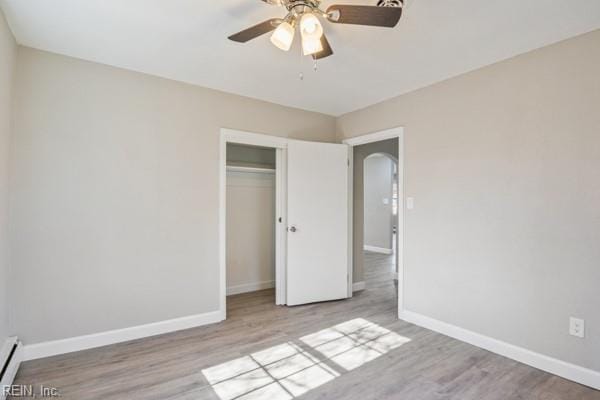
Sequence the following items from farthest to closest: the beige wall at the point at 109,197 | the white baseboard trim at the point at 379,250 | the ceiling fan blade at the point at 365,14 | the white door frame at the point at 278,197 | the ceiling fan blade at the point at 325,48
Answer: the white baseboard trim at the point at 379,250 → the white door frame at the point at 278,197 → the beige wall at the point at 109,197 → the ceiling fan blade at the point at 325,48 → the ceiling fan blade at the point at 365,14

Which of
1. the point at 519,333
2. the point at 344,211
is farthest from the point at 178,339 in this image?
the point at 519,333

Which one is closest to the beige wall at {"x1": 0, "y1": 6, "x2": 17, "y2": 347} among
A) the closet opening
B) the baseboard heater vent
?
the baseboard heater vent

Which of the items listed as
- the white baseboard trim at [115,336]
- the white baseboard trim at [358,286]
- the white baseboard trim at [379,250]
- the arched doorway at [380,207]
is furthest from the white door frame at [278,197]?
the white baseboard trim at [379,250]

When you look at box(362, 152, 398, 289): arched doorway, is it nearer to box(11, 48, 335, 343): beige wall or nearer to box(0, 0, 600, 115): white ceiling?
box(0, 0, 600, 115): white ceiling

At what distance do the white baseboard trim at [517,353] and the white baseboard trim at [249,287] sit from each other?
210 cm

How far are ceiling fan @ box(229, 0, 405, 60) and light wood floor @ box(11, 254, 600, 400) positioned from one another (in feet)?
7.19

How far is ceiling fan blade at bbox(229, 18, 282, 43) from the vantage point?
170 cm

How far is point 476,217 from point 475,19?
1.57m

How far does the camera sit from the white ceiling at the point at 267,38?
1.92m

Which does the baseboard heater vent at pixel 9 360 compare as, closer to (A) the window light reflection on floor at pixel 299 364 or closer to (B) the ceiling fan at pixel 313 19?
(A) the window light reflection on floor at pixel 299 364

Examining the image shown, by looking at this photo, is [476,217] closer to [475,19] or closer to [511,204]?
[511,204]

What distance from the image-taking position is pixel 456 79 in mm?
2863

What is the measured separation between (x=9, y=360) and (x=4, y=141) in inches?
59.5

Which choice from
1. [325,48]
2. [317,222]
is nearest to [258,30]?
[325,48]
